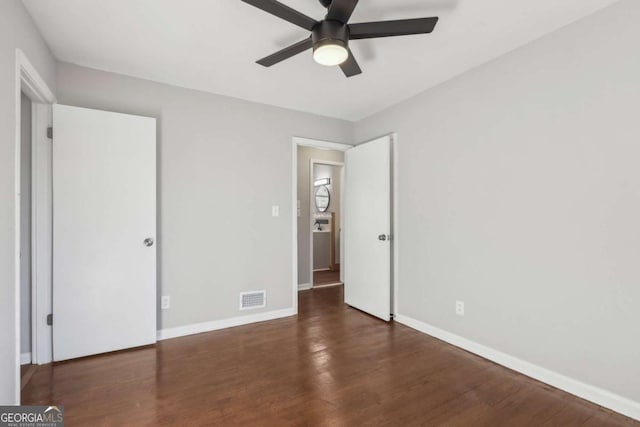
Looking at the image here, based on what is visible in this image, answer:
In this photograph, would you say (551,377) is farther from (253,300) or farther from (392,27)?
(253,300)

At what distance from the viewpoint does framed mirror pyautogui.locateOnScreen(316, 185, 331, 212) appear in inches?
254

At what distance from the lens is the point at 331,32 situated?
164 centimetres

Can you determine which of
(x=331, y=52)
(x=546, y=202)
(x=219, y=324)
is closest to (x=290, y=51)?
(x=331, y=52)

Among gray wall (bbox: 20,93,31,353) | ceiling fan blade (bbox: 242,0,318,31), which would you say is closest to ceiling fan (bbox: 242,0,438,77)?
ceiling fan blade (bbox: 242,0,318,31)

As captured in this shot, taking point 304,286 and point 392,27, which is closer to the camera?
point 392,27

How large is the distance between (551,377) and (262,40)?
3.11 metres

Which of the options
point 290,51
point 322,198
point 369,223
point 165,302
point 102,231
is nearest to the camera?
point 290,51

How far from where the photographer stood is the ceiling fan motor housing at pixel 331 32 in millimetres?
1639

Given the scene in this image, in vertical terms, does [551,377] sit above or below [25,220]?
below

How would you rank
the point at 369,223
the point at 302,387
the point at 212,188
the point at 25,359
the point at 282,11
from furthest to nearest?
the point at 369,223 → the point at 212,188 → the point at 25,359 → the point at 302,387 → the point at 282,11

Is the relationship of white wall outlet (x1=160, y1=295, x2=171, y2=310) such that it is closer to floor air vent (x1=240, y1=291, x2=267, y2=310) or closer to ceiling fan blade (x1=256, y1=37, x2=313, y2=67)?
floor air vent (x1=240, y1=291, x2=267, y2=310)

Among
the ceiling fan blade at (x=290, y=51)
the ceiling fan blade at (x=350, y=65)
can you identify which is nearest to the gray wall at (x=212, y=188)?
the ceiling fan blade at (x=290, y=51)

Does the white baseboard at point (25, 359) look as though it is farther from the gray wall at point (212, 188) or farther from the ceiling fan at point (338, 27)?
the ceiling fan at point (338, 27)

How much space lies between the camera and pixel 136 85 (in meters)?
2.77
